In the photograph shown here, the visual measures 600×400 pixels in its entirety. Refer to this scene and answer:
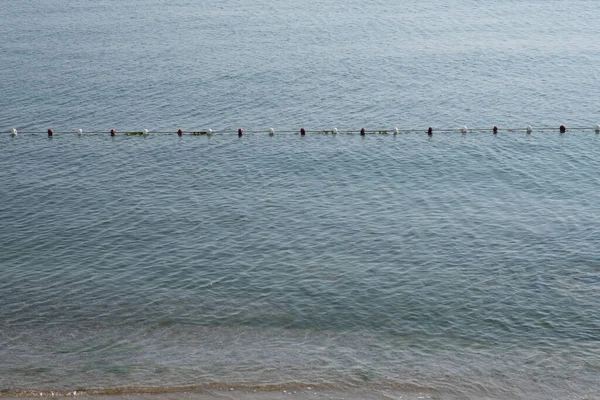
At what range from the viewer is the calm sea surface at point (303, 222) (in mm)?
38781

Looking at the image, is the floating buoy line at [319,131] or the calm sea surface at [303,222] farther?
the floating buoy line at [319,131]

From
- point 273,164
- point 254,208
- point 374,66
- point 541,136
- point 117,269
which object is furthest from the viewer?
point 374,66

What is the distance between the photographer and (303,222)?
188ft

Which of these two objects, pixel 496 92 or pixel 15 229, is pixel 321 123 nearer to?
pixel 496 92

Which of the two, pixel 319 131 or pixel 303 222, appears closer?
pixel 303 222

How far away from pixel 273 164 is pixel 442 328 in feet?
104

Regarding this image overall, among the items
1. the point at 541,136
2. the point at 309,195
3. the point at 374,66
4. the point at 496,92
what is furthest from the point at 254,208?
the point at 374,66

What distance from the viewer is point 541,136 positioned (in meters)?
78.0

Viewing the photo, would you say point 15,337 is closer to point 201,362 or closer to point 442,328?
point 201,362

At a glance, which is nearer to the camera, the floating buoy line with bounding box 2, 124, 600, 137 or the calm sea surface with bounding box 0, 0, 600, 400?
the calm sea surface with bounding box 0, 0, 600, 400

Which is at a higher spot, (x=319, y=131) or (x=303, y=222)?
(x=319, y=131)

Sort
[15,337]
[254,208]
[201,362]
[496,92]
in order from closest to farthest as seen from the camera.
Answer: [201,362] < [15,337] < [254,208] < [496,92]

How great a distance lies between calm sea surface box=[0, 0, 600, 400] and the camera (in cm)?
3878

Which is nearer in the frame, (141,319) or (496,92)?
(141,319)
